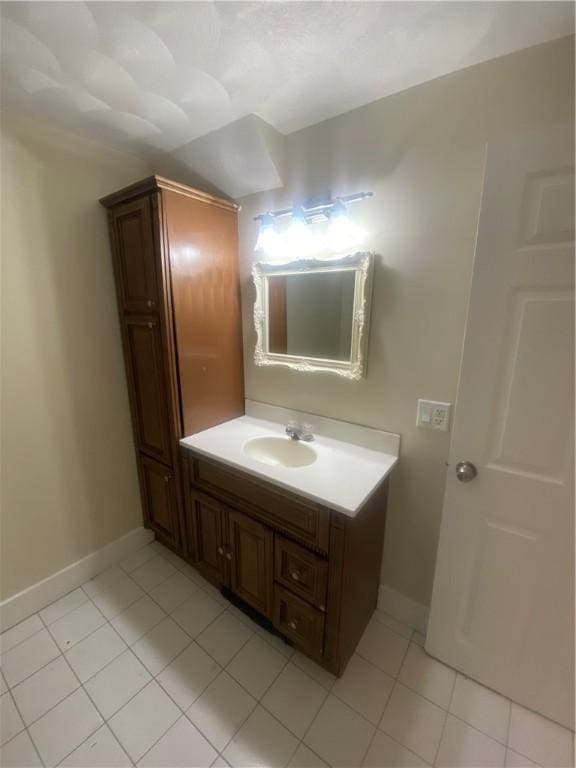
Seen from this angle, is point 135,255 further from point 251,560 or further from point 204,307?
point 251,560

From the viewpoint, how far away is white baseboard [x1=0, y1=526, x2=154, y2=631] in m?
1.54

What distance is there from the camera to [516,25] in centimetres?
92

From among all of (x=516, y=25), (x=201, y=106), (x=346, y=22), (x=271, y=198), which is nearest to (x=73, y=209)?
(x=201, y=106)

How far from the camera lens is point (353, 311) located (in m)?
1.41

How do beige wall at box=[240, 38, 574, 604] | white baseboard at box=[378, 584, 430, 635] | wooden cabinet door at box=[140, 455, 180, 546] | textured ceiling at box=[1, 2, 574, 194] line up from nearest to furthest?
textured ceiling at box=[1, 2, 574, 194], beige wall at box=[240, 38, 574, 604], white baseboard at box=[378, 584, 430, 635], wooden cabinet door at box=[140, 455, 180, 546]

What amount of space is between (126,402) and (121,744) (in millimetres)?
1421

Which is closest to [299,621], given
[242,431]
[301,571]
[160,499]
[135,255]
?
[301,571]

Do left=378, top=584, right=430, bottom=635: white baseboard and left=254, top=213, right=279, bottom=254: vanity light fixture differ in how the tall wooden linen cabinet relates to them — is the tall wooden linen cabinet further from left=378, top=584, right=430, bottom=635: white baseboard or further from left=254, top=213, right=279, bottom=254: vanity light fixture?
left=378, top=584, right=430, bottom=635: white baseboard

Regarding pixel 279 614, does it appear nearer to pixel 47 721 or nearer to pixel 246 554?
pixel 246 554

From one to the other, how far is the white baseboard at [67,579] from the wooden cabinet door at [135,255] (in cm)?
139

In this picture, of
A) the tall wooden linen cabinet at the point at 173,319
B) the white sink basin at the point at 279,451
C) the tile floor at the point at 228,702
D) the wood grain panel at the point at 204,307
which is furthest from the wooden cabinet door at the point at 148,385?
the tile floor at the point at 228,702

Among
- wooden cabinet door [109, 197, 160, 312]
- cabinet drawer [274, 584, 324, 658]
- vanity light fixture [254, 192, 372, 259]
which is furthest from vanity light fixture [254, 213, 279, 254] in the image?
cabinet drawer [274, 584, 324, 658]

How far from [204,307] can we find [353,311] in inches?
29.1

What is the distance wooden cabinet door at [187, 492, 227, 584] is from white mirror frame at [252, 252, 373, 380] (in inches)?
30.9
